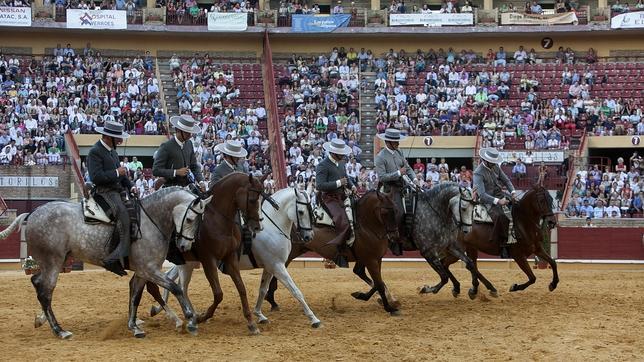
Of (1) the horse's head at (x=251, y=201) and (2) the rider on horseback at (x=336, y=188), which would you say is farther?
(2) the rider on horseback at (x=336, y=188)

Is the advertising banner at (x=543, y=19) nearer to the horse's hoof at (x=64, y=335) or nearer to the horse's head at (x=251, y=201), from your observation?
the horse's head at (x=251, y=201)

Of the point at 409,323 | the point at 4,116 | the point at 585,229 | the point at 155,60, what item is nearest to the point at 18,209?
the point at 4,116

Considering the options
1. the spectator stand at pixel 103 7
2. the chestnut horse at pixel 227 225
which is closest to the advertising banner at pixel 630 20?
the spectator stand at pixel 103 7

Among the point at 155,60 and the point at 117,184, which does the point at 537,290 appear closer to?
the point at 117,184

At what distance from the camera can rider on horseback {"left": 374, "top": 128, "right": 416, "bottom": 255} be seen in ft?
43.7

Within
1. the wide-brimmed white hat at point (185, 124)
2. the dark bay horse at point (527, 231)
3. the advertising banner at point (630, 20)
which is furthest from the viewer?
the advertising banner at point (630, 20)

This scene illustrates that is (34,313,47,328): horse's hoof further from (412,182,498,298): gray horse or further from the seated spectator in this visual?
the seated spectator

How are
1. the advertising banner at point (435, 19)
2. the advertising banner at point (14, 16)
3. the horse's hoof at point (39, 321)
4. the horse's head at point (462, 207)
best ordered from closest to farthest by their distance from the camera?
the horse's hoof at point (39, 321)
the horse's head at point (462, 207)
the advertising banner at point (14, 16)
the advertising banner at point (435, 19)

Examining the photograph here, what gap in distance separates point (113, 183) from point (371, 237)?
11.4 ft

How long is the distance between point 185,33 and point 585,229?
2018cm

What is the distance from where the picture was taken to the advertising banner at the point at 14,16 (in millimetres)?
35594

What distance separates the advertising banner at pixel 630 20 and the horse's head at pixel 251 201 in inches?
1118

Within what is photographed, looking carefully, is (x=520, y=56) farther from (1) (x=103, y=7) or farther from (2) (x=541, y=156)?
(1) (x=103, y=7)

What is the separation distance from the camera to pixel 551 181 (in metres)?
28.2
